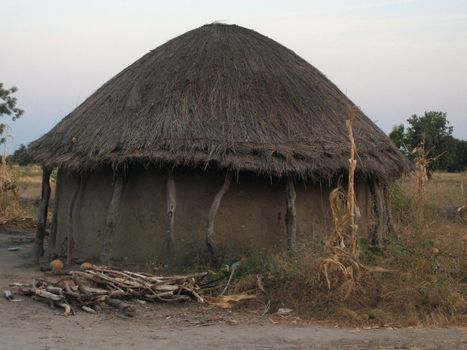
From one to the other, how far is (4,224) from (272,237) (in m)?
8.64

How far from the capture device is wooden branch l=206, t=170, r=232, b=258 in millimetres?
9609

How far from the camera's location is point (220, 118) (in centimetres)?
1012

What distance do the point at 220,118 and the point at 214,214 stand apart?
1374mm

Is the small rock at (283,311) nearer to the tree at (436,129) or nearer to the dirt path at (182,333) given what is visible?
the dirt path at (182,333)

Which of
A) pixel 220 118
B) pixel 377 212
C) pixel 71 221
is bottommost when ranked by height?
pixel 71 221

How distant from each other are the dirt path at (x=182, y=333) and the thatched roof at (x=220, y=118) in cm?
262

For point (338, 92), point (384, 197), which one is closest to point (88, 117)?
point (338, 92)

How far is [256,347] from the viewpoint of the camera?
6102 millimetres

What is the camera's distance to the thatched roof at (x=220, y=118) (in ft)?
31.7

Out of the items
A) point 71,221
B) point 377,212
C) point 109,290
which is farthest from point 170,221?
point 377,212

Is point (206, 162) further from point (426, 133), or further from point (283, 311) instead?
point (426, 133)

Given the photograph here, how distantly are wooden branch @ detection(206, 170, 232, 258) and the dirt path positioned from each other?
1905mm

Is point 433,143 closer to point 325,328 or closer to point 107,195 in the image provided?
point 107,195

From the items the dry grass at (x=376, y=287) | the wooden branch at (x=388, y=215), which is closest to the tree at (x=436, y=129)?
the wooden branch at (x=388, y=215)
